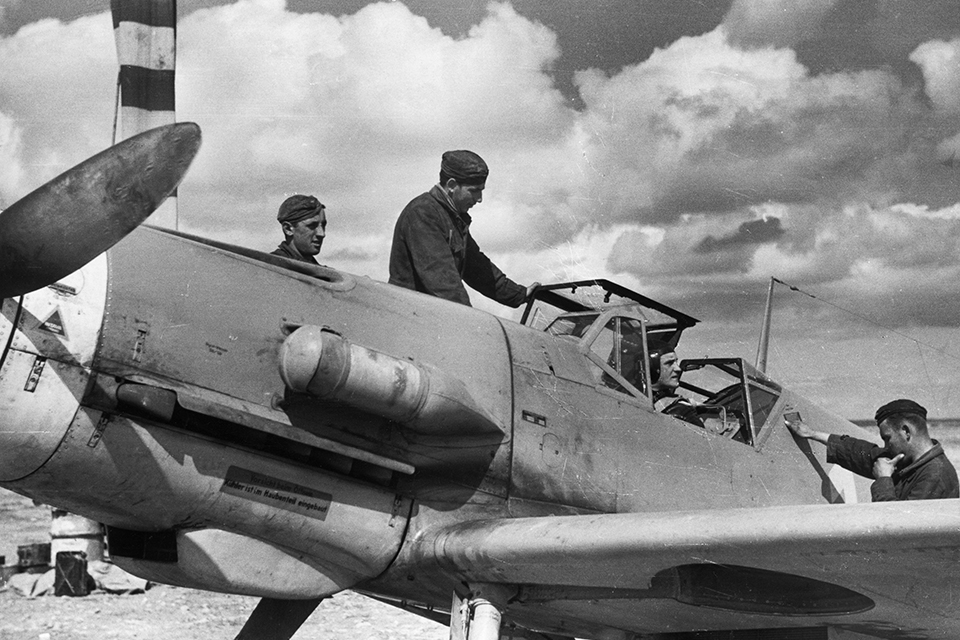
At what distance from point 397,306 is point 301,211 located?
141cm

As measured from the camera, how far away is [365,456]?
475cm

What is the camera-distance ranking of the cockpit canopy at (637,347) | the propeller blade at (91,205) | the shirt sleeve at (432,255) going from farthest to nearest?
the cockpit canopy at (637,347) < the shirt sleeve at (432,255) < the propeller blade at (91,205)

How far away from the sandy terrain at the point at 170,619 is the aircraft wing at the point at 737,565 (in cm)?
552

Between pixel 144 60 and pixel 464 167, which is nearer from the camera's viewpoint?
pixel 464 167

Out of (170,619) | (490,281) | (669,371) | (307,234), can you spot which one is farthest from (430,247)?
(170,619)

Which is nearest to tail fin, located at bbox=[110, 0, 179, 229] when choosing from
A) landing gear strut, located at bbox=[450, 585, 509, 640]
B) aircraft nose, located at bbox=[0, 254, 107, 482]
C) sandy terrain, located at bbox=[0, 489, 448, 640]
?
aircraft nose, located at bbox=[0, 254, 107, 482]

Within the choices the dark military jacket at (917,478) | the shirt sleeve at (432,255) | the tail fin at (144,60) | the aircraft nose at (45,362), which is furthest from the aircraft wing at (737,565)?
the tail fin at (144,60)

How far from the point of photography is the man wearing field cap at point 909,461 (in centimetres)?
559

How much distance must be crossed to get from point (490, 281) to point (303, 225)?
4.17 ft

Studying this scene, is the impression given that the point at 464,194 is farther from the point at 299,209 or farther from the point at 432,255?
the point at 299,209

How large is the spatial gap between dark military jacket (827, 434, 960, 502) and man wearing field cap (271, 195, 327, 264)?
3429 mm

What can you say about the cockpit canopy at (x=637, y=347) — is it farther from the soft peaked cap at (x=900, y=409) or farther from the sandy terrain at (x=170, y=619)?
the sandy terrain at (x=170, y=619)

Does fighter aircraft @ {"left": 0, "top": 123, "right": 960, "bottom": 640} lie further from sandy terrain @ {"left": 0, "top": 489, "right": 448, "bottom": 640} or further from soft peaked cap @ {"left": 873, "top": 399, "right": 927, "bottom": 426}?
sandy terrain @ {"left": 0, "top": 489, "right": 448, "bottom": 640}

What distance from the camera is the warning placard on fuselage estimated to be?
182 inches
